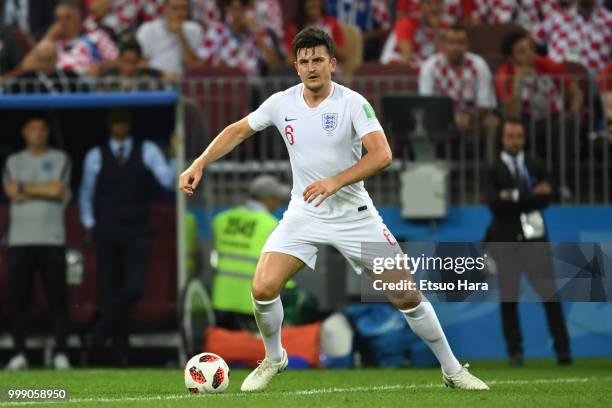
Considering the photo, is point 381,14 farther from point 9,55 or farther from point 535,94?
point 9,55

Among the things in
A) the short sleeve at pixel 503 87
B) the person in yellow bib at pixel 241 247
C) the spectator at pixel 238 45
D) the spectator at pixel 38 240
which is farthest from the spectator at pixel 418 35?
the spectator at pixel 38 240

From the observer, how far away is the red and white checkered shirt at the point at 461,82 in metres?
14.4

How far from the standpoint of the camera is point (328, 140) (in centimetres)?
891

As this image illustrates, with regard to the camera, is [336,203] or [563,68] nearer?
[336,203]

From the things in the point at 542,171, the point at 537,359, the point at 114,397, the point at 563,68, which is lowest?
the point at 537,359

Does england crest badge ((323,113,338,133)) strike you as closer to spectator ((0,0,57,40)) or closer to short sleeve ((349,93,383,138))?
short sleeve ((349,93,383,138))

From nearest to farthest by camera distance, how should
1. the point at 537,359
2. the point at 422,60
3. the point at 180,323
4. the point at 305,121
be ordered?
1. the point at 305,121
2. the point at 180,323
3. the point at 537,359
4. the point at 422,60

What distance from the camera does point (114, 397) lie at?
923 cm

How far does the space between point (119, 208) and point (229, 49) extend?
8.91 ft

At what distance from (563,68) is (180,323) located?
4.91m

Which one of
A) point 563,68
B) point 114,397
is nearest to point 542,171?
point 563,68

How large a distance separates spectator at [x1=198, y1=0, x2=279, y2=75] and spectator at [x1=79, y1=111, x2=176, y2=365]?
1.94 meters

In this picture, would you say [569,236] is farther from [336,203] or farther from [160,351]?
[336,203]

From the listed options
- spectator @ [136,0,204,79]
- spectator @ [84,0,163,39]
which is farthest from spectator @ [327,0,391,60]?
spectator @ [84,0,163,39]
